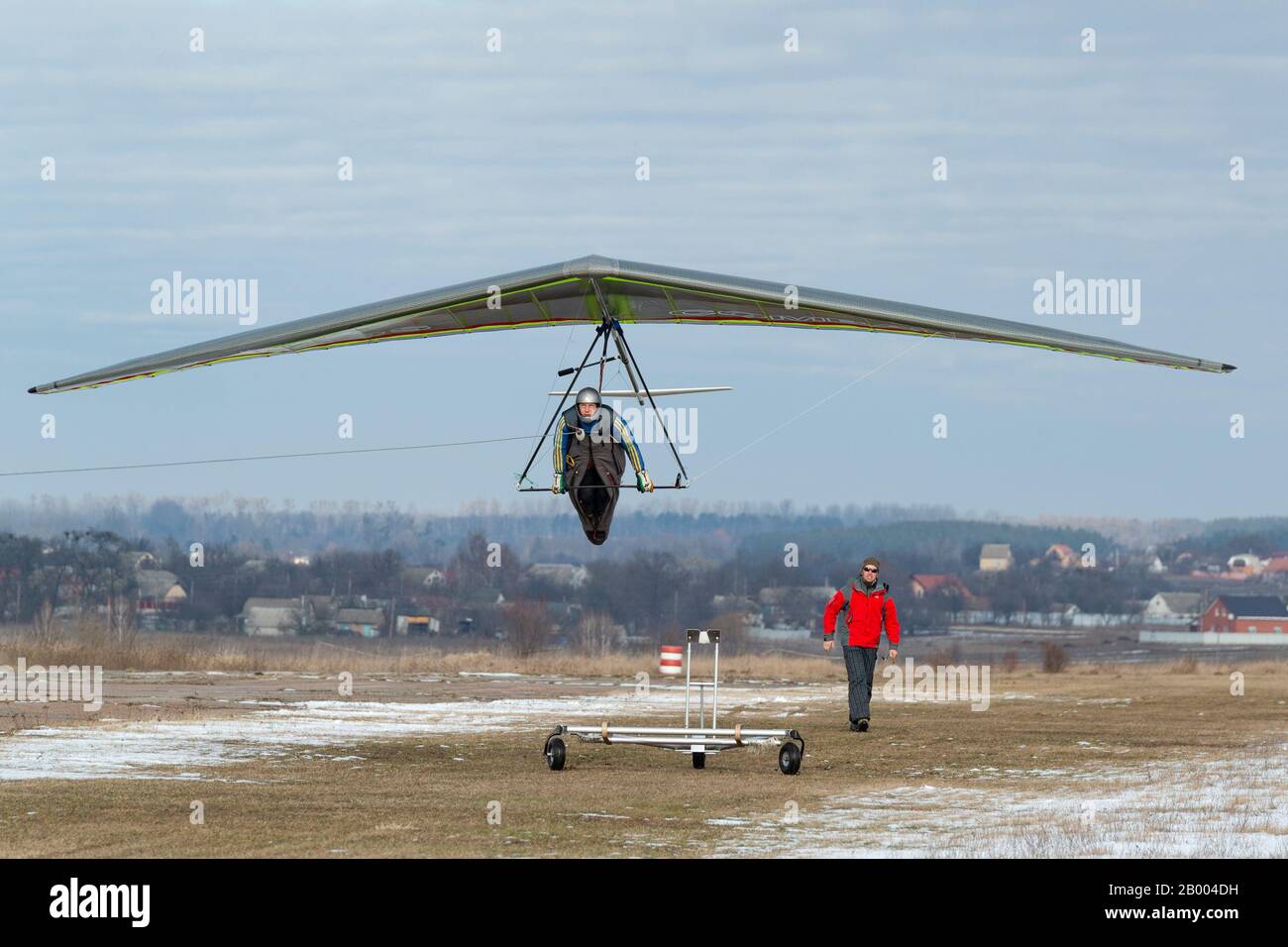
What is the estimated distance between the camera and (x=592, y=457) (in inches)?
746

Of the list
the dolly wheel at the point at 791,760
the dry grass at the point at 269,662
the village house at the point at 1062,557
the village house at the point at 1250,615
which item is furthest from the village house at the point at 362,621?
the dolly wheel at the point at 791,760

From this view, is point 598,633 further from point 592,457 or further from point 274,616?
point 592,457

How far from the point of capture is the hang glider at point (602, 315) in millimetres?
17891

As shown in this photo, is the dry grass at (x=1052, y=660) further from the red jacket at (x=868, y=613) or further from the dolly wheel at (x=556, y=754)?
the dolly wheel at (x=556, y=754)

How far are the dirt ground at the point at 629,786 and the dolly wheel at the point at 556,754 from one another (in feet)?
0.91

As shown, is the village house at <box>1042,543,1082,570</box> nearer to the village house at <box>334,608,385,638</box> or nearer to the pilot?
the village house at <box>334,608,385,638</box>

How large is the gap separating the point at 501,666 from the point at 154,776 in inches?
1267

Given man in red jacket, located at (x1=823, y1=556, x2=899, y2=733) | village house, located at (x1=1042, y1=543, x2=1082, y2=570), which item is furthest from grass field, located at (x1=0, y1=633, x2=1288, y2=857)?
village house, located at (x1=1042, y1=543, x2=1082, y2=570)

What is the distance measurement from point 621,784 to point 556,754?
117cm

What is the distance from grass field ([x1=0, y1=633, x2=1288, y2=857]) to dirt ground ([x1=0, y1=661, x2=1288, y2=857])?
4cm

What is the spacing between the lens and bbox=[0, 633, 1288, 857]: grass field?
1086 cm

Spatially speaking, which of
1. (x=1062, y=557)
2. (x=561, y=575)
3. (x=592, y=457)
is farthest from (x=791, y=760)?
(x=1062, y=557)
